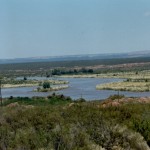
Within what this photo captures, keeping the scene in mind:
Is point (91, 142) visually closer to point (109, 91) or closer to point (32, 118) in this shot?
point (32, 118)

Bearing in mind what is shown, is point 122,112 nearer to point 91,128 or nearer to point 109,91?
point 91,128

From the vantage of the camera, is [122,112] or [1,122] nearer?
[1,122]

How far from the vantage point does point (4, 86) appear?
12369 cm

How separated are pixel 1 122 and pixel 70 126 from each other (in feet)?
28.1

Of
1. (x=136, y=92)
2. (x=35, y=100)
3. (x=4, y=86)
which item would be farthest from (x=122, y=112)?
(x=4, y=86)

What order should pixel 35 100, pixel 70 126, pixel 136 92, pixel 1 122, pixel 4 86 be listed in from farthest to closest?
pixel 4 86 < pixel 136 92 < pixel 35 100 < pixel 1 122 < pixel 70 126

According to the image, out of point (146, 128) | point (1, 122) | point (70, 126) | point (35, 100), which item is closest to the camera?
point (70, 126)

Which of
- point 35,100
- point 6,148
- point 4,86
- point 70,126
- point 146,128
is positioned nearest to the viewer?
point 6,148

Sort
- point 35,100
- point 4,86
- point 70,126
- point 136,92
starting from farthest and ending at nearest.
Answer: point 4,86
point 136,92
point 35,100
point 70,126

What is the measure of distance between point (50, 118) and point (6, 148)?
8578 millimetres

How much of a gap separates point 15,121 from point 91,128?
8470 mm

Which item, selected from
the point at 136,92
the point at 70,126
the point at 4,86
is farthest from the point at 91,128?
the point at 4,86

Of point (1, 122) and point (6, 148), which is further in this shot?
point (1, 122)

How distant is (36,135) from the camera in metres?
30.1
